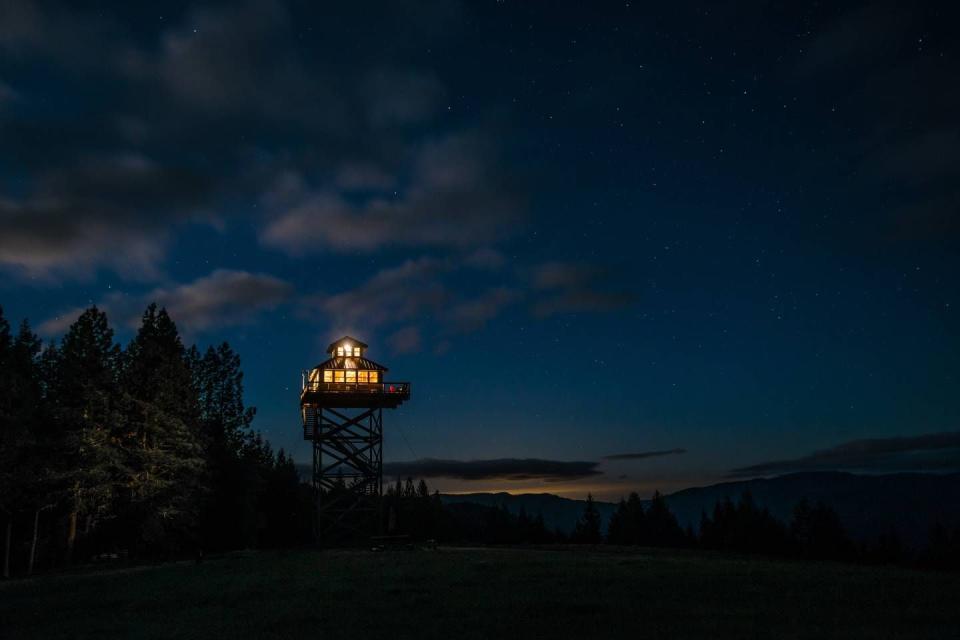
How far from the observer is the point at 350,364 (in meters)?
50.6

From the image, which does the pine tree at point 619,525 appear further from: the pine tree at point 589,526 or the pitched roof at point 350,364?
the pitched roof at point 350,364

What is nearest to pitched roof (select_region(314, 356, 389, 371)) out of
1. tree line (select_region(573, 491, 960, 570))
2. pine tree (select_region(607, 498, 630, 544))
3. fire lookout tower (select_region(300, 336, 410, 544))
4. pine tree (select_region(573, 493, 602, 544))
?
fire lookout tower (select_region(300, 336, 410, 544))

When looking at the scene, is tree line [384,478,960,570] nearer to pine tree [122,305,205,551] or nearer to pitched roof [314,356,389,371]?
pitched roof [314,356,389,371]

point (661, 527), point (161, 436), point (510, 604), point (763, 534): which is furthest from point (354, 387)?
point (661, 527)

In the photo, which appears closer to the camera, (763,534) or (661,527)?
(763,534)

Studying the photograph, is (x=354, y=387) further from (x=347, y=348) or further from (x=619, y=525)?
(x=619, y=525)

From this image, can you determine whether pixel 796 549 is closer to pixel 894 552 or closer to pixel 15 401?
pixel 894 552

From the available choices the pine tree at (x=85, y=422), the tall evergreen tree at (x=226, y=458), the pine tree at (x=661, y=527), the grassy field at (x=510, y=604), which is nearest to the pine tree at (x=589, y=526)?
the pine tree at (x=661, y=527)

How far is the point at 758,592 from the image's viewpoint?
13961 mm

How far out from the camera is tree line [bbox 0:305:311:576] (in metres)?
37.3

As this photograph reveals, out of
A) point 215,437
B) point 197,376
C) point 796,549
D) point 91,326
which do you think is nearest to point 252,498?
point 215,437

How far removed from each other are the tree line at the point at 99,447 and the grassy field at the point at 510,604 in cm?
1672

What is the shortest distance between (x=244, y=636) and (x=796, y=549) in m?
91.7

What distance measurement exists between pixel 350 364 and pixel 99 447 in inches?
681
